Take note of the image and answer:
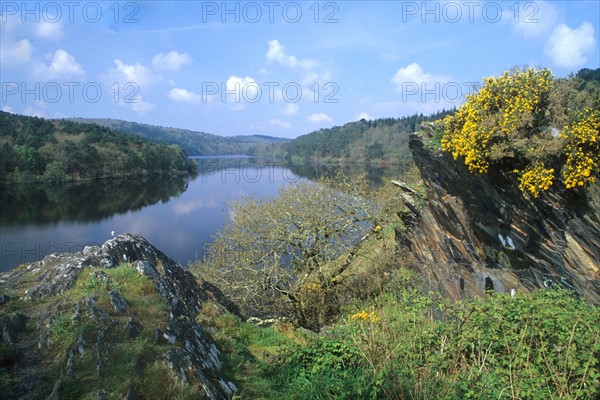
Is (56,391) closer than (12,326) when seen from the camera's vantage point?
Yes

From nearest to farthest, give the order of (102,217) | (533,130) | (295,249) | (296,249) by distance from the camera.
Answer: (533,130) < (295,249) < (296,249) < (102,217)

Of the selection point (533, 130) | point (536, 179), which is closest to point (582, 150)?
point (536, 179)

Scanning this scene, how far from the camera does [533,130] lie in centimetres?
961

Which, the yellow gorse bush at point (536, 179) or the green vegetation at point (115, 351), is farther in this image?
the yellow gorse bush at point (536, 179)

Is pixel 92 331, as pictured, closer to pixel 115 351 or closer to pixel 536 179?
pixel 115 351

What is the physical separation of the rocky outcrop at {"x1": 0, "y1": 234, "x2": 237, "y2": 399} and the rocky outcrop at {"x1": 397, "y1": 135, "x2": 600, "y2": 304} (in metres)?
8.27

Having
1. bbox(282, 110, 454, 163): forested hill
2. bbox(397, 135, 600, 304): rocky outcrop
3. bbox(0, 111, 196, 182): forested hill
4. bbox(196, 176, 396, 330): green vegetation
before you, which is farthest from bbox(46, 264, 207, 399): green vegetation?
bbox(282, 110, 454, 163): forested hill

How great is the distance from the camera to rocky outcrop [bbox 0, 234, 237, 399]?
427 centimetres

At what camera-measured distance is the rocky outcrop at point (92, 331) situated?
4.27m

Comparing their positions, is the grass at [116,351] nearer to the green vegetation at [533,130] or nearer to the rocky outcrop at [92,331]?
the rocky outcrop at [92,331]

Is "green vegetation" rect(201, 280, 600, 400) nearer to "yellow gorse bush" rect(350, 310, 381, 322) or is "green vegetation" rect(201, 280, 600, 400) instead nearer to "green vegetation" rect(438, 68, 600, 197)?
"yellow gorse bush" rect(350, 310, 381, 322)

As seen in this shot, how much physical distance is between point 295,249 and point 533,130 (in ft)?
37.9

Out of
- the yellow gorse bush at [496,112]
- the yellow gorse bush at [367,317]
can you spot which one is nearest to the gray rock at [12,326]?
the yellow gorse bush at [367,317]

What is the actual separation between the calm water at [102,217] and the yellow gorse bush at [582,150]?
15078mm
